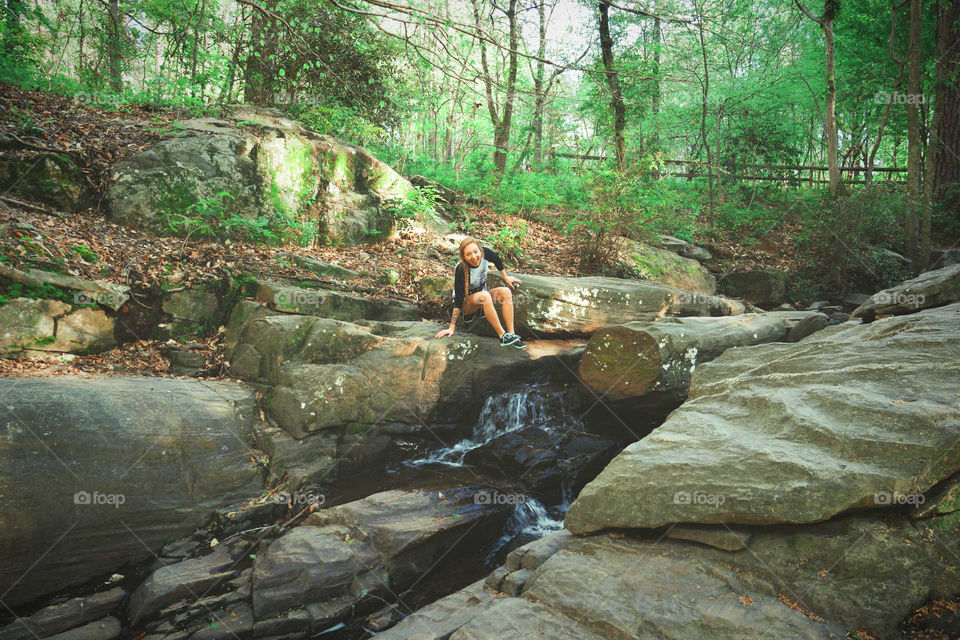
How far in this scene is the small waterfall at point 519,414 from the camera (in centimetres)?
679

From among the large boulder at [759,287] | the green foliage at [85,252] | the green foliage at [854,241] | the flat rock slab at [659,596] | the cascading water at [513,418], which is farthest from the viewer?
the large boulder at [759,287]

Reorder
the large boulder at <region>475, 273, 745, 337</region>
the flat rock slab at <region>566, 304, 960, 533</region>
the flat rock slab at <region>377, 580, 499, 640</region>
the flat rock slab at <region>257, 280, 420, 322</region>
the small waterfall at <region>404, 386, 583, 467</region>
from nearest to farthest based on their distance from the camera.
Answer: the flat rock slab at <region>566, 304, 960, 533</region>, the flat rock slab at <region>377, 580, 499, 640</region>, the small waterfall at <region>404, 386, 583, 467</region>, the flat rock slab at <region>257, 280, 420, 322</region>, the large boulder at <region>475, 273, 745, 337</region>

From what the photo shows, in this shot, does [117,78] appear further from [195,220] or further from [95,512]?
[95,512]

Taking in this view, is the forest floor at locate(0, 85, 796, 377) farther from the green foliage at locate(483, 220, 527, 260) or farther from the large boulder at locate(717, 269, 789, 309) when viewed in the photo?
the large boulder at locate(717, 269, 789, 309)

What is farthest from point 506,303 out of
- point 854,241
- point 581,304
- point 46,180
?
point 854,241

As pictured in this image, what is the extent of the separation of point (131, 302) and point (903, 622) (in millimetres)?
8492

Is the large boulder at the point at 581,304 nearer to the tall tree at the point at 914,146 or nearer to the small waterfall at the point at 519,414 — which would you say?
the small waterfall at the point at 519,414

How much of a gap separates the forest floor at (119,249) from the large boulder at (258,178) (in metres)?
0.38

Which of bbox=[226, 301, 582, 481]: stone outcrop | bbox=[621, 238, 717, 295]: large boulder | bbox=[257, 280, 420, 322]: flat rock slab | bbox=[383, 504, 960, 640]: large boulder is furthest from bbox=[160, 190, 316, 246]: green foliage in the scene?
bbox=[621, 238, 717, 295]: large boulder

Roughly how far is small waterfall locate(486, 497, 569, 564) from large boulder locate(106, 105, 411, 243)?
22.7 ft

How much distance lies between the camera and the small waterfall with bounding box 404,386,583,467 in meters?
6.79

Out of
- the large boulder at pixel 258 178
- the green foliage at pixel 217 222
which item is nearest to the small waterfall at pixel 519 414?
the green foliage at pixel 217 222

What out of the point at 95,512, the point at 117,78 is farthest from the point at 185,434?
the point at 117,78

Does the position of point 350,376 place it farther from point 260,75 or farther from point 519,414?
point 260,75
